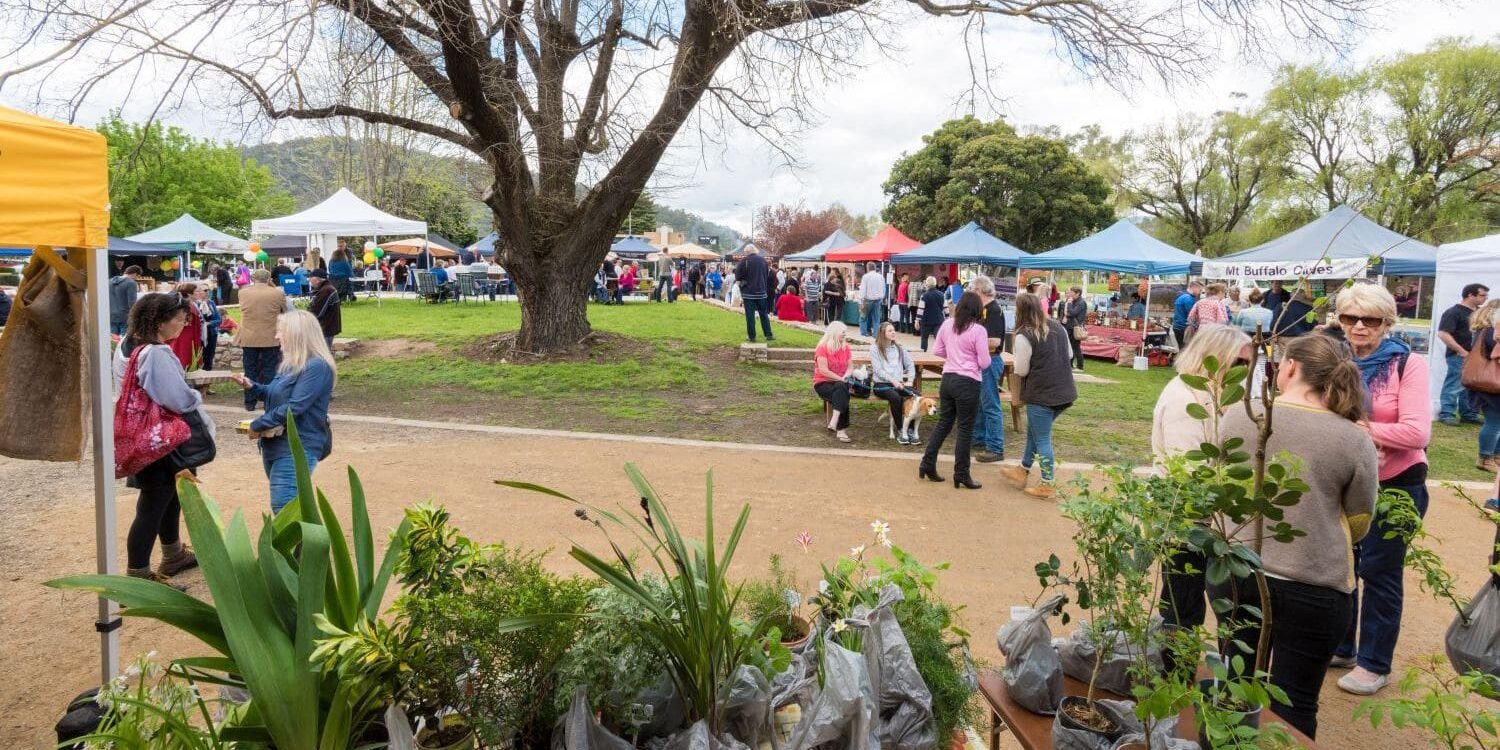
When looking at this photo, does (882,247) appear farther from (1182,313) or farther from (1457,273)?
(1457,273)

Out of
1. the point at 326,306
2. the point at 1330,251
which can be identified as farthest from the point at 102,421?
the point at 1330,251

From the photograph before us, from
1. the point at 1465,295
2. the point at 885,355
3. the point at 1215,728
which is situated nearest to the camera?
the point at 1215,728

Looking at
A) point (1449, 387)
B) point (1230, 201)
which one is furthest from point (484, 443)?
point (1230, 201)

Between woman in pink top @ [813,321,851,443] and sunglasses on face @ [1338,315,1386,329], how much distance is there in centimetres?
482

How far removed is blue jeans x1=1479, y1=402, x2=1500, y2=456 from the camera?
7.92 metres

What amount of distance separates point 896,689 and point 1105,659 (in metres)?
0.70

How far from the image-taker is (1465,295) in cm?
973

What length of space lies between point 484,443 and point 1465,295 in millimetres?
11938

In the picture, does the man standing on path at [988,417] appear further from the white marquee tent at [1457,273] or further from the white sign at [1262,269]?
the white sign at [1262,269]

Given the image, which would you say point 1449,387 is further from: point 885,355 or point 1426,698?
point 1426,698

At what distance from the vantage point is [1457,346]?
9.58 metres

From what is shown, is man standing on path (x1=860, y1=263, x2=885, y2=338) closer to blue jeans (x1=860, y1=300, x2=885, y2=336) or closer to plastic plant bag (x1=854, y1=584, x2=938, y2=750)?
blue jeans (x1=860, y1=300, x2=885, y2=336)

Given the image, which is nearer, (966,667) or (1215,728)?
(1215,728)

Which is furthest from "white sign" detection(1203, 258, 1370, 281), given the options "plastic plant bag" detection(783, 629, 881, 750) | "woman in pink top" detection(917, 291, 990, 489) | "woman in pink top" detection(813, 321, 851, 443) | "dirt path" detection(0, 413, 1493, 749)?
"plastic plant bag" detection(783, 629, 881, 750)
